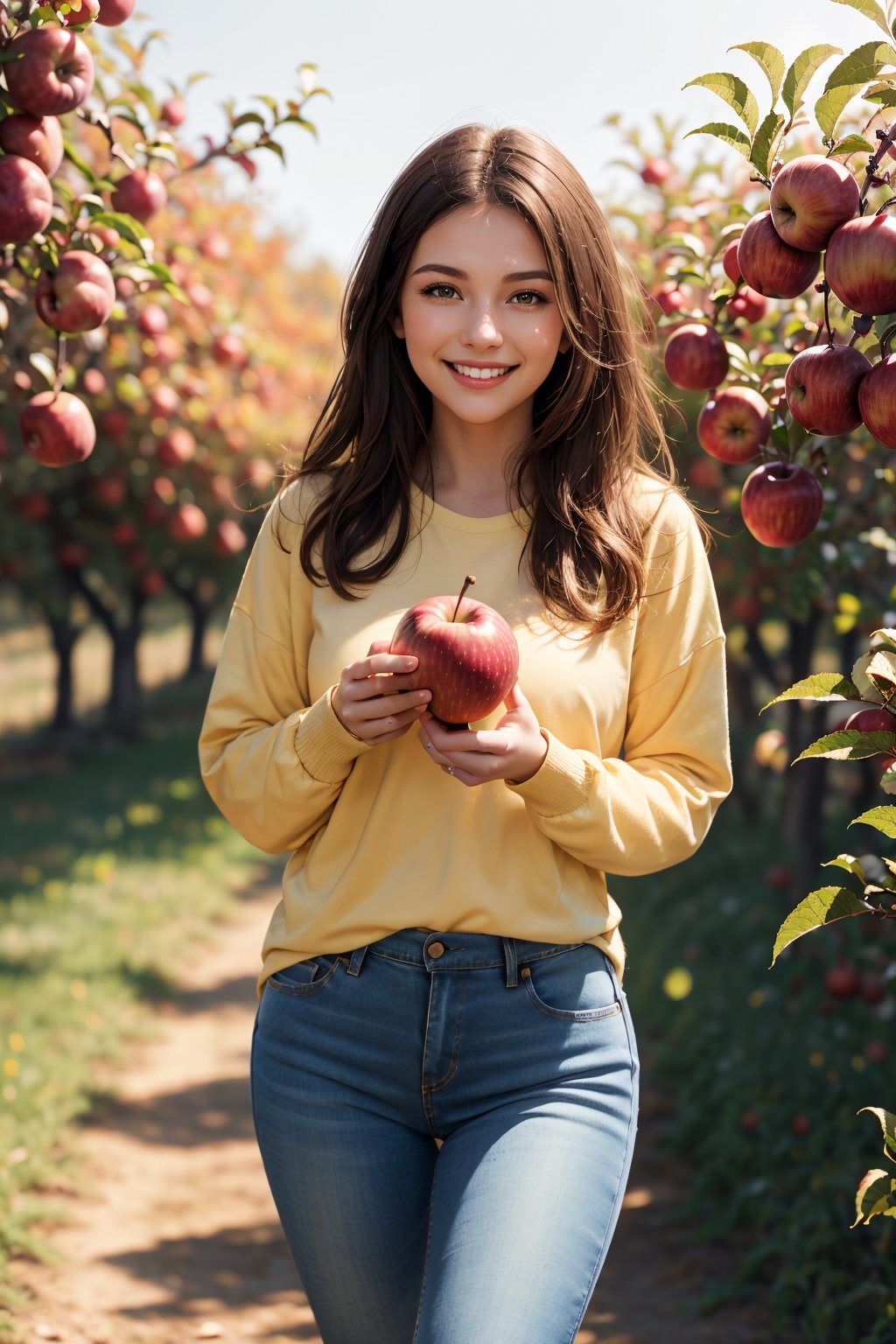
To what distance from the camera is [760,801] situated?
700 cm

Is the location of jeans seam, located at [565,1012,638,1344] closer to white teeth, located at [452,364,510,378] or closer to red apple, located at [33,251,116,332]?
white teeth, located at [452,364,510,378]

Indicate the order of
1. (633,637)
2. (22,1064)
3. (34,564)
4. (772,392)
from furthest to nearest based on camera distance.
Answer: (34,564) → (22,1064) → (772,392) → (633,637)

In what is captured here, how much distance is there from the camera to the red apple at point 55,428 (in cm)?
236

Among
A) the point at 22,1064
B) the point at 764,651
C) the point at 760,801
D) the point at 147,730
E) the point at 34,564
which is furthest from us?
the point at 147,730

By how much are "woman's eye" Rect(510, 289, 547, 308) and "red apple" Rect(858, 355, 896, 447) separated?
550mm

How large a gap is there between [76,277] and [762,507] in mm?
1158

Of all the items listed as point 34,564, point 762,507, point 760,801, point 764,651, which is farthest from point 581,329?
point 34,564

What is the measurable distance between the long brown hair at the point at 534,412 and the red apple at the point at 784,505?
0.17 metres

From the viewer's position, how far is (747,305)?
2.31 m

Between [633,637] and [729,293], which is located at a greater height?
[729,293]

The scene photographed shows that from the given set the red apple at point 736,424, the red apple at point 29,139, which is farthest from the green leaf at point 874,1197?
the red apple at point 29,139

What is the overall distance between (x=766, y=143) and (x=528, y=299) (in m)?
0.42

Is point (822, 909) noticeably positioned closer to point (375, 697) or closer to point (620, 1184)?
point (620, 1184)

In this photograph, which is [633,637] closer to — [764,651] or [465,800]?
[465,800]
